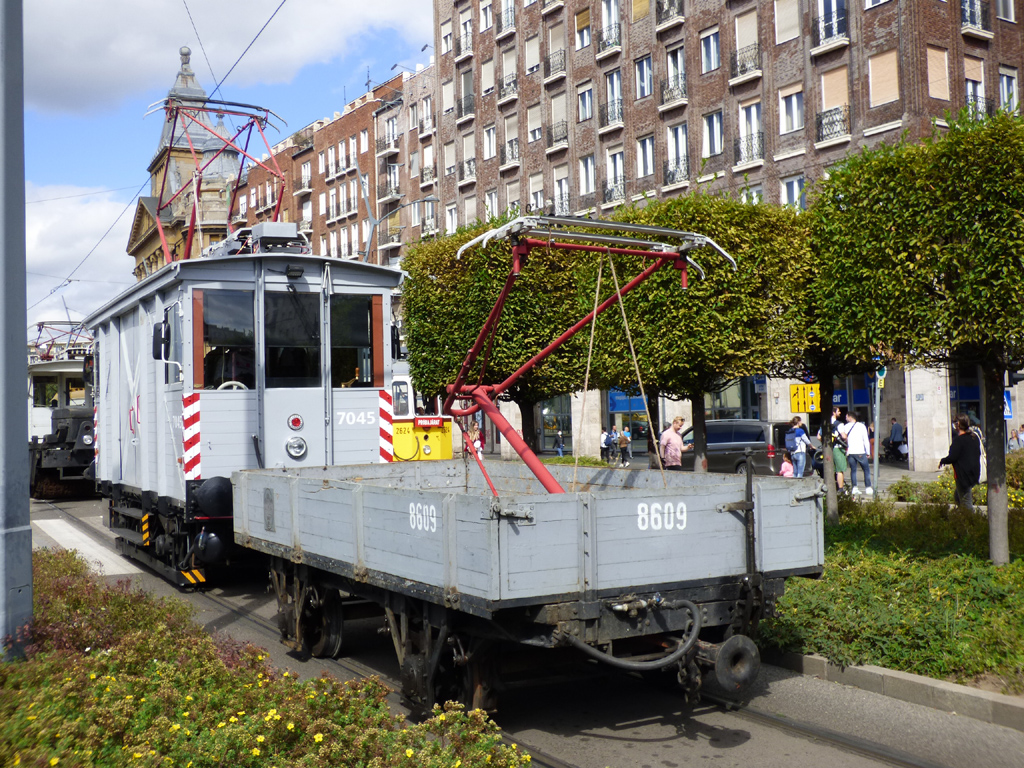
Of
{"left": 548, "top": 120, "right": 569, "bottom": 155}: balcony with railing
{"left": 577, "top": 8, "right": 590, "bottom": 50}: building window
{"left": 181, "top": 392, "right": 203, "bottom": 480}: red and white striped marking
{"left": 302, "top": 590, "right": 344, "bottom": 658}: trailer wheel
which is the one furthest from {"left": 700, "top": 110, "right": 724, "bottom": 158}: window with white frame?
{"left": 302, "top": 590, "right": 344, "bottom": 658}: trailer wheel

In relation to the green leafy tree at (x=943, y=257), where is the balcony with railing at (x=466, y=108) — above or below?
above

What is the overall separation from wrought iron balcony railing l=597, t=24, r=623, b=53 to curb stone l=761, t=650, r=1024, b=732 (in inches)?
1456

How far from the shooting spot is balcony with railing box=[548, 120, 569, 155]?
45.0m

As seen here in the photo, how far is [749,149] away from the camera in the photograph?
36.4 m

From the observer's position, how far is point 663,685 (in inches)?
313

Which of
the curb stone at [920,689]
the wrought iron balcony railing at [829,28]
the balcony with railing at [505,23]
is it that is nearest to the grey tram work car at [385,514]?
the curb stone at [920,689]

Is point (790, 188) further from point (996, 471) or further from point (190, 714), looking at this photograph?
point (190, 714)

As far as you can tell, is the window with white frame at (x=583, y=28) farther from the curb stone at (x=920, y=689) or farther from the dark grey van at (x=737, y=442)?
the curb stone at (x=920, y=689)

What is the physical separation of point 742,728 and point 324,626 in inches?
150

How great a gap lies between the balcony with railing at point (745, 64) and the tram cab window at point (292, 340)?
27295 mm

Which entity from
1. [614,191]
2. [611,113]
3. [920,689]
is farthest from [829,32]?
[920,689]

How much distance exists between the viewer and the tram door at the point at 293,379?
12.4m

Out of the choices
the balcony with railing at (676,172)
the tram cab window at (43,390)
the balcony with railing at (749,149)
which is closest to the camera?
the tram cab window at (43,390)

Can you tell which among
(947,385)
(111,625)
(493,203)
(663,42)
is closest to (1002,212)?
(111,625)
